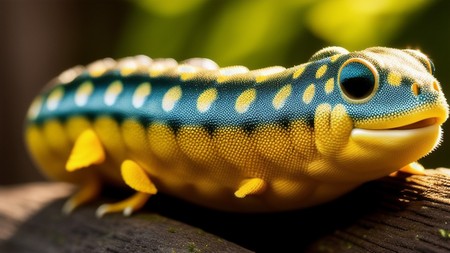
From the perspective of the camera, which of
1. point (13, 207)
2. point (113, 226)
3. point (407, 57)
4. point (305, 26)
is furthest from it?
point (305, 26)

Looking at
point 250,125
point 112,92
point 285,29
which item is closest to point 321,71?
point 250,125

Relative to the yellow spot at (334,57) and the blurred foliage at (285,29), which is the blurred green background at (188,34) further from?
the yellow spot at (334,57)

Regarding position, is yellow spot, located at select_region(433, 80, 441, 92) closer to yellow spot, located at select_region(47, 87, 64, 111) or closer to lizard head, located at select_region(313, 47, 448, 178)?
lizard head, located at select_region(313, 47, 448, 178)

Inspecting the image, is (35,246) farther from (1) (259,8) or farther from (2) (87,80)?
(1) (259,8)

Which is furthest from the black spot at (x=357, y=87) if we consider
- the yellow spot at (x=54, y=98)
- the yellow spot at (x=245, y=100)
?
the yellow spot at (x=54, y=98)

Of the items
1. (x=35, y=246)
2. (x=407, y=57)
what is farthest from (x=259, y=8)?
(x=407, y=57)

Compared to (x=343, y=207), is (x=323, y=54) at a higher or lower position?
higher
